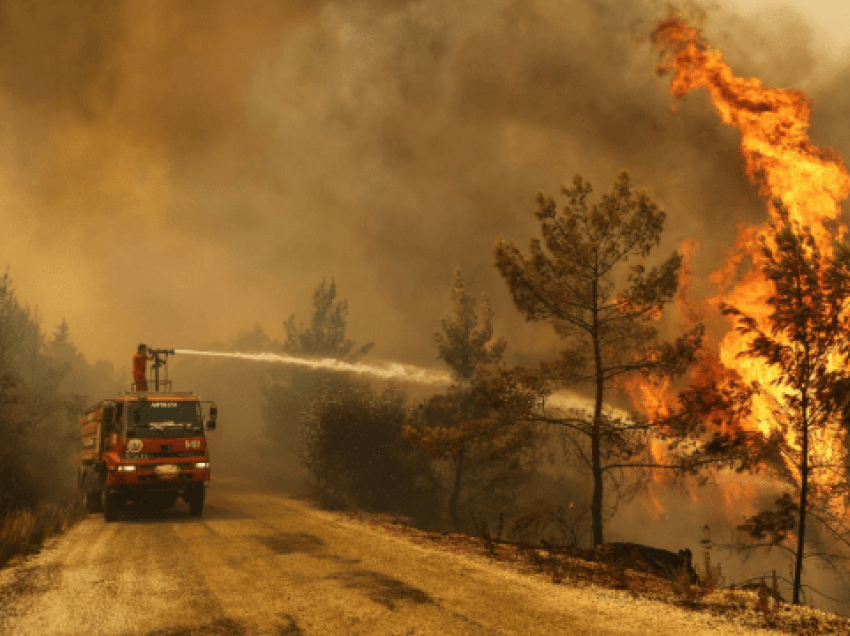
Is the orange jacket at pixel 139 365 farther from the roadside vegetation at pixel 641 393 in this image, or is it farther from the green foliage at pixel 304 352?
the green foliage at pixel 304 352

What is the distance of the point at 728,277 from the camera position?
883 inches

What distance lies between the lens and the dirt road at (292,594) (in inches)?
308

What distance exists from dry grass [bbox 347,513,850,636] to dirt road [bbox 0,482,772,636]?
0.51 m

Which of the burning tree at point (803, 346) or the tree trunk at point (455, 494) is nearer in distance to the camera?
the burning tree at point (803, 346)

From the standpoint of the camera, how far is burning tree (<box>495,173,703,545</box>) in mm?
16828

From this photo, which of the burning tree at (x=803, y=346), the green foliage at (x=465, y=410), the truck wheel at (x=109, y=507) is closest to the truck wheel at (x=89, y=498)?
the truck wheel at (x=109, y=507)

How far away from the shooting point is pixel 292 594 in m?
9.33

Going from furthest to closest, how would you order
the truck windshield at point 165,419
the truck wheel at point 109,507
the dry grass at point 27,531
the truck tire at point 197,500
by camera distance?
the truck tire at point 197,500 < the truck windshield at point 165,419 < the truck wheel at point 109,507 < the dry grass at point 27,531

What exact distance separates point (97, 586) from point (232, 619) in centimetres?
340

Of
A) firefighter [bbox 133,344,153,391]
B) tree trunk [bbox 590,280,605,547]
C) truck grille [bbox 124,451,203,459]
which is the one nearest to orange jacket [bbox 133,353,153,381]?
firefighter [bbox 133,344,153,391]

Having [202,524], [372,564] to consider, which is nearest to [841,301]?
[372,564]

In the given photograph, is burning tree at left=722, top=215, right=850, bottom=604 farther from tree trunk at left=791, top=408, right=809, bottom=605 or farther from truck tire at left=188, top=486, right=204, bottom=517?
truck tire at left=188, top=486, right=204, bottom=517

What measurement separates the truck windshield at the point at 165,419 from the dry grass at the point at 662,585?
7.79m

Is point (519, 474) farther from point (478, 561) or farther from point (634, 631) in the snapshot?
point (634, 631)
